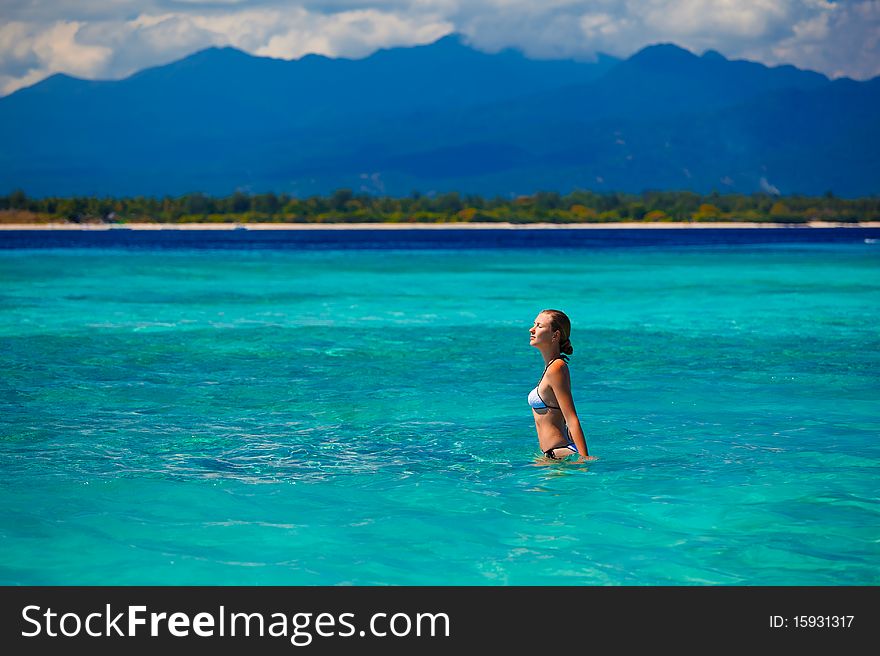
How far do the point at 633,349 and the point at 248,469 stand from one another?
12048mm

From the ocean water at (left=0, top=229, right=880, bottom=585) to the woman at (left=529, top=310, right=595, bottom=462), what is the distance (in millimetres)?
665

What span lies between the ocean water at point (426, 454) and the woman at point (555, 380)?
2.18 ft

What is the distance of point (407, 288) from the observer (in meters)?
41.3

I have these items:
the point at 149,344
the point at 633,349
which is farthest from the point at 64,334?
the point at 633,349

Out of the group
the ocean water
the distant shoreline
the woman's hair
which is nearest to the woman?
the woman's hair

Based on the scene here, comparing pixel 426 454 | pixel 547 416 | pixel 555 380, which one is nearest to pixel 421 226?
pixel 426 454

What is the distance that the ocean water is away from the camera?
29.3 feet

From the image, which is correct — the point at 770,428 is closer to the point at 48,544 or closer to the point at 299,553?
the point at 299,553

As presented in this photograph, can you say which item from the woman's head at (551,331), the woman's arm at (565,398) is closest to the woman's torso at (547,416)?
the woman's arm at (565,398)

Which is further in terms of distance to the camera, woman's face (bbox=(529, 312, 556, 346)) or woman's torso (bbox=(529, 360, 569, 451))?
woman's torso (bbox=(529, 360, 569, 451))

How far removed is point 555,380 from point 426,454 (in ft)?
9.33

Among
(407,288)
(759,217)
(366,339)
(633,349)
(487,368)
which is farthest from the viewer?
(759,217)

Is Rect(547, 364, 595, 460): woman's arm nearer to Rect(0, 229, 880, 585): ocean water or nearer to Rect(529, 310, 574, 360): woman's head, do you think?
Rect(529, 310, 574, 360): woman's head

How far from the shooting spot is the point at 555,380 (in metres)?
9.97
